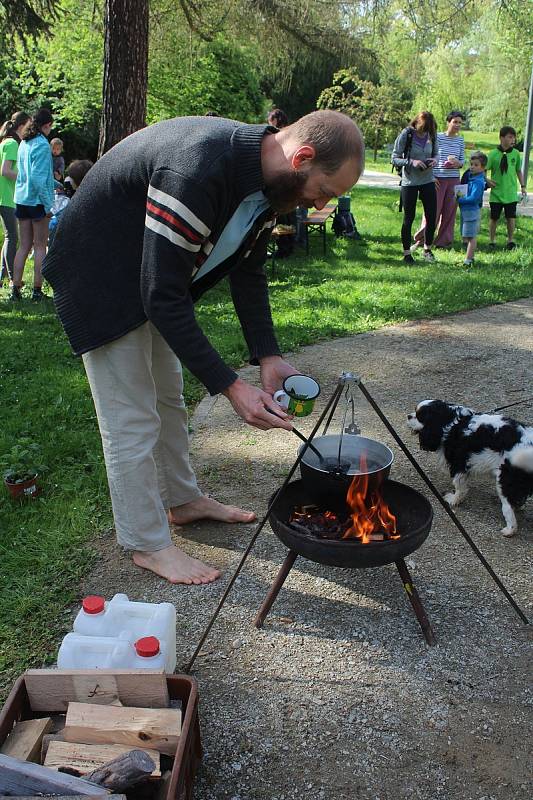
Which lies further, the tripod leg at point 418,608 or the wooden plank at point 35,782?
the tripod leg at point 418,608

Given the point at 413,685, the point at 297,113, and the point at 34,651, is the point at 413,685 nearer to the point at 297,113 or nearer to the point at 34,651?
the point at 34,651

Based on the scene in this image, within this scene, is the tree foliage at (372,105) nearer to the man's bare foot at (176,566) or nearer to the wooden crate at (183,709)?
the man's bare foot at (176,566)

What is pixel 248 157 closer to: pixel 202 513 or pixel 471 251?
pixel 202 513

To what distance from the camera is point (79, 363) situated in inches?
241

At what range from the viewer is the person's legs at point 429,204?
9852mm

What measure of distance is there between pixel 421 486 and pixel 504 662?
1.55 metres

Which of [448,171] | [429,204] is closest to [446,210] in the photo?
[448,171]

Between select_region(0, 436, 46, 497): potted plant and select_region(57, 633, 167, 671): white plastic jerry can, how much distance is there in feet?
5.52

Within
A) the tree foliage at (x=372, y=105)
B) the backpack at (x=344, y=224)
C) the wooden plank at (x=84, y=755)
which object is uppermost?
the tree foliage at (x=372, y=105)

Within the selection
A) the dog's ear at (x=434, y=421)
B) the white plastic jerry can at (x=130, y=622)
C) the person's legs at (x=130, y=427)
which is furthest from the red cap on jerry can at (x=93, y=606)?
the dog's ear at (x=434, y=421)

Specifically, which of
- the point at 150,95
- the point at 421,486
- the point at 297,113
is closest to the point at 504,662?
the point at 421,486

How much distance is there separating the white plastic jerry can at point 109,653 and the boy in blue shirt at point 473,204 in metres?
8.58

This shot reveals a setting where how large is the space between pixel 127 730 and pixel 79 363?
440 centimetres

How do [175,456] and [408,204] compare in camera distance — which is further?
[408,204]
